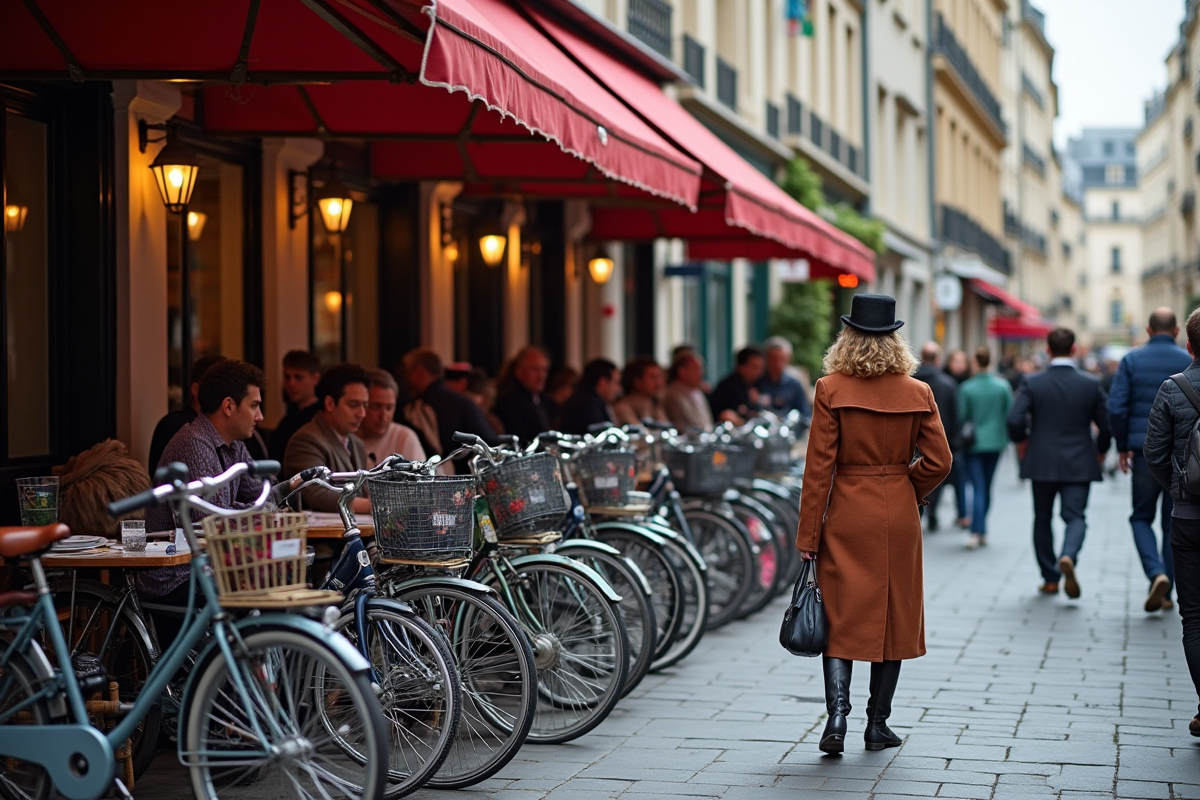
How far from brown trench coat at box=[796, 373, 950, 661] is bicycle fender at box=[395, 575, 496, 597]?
1.37 m

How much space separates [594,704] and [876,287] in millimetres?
27021

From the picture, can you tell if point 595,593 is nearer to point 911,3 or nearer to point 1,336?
point 1,336

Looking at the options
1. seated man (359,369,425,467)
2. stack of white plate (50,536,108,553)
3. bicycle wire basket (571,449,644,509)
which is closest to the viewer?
stack of white plate (50,536,108,553)

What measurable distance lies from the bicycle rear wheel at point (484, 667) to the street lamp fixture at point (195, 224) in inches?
160

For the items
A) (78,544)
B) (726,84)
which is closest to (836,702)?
→ (78,544)

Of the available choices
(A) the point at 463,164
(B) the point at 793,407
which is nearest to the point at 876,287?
(B) the point at 793,407

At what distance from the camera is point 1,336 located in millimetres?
7824

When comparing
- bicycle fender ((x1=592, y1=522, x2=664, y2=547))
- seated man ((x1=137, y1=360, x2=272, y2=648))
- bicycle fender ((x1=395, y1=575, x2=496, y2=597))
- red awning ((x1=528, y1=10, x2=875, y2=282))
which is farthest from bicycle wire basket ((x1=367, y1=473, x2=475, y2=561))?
red awning ((x1=528, y1=10, x2=875, y2=282))

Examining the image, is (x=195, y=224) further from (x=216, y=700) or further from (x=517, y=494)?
(x=216, y=700)

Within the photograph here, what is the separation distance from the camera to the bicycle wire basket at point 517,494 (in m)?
7.05

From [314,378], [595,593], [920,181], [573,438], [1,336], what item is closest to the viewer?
[595,593]

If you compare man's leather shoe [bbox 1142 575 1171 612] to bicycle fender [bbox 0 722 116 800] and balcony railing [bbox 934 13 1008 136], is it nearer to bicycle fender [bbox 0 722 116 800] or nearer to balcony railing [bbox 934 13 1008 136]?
bicycle fender [bbox 0 722 116 800]

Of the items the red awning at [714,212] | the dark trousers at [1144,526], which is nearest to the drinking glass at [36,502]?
the red awning at [714,212]

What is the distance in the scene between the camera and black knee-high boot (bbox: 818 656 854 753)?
6.71 m
